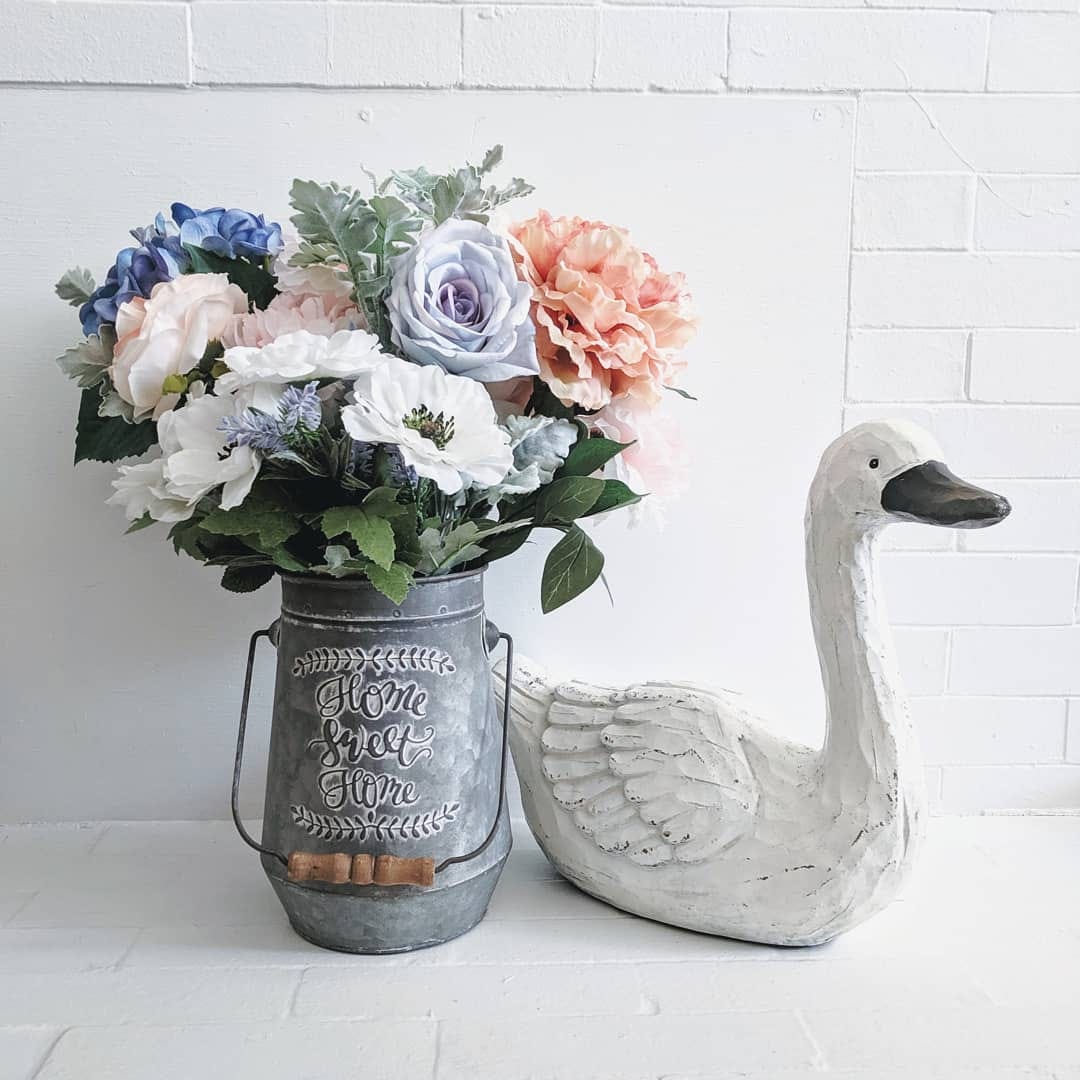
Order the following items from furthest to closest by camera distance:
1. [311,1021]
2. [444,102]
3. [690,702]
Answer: [444,102]
[690,702]
[311,1021]

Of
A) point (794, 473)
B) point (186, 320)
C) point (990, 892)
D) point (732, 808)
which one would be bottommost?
point (990, 892)

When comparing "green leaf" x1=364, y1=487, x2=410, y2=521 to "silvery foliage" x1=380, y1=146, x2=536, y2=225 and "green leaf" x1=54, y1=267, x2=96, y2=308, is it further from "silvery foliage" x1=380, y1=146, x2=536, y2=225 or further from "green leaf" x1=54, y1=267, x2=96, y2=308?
"green leaf" x1=54, y1=267, x2=96, y2=308

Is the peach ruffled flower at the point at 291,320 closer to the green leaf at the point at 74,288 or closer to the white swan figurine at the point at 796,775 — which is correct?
the green leaf at the point at 74,288

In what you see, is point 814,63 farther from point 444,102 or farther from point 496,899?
point 496,899

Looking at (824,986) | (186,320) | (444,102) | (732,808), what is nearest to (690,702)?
(732,808)

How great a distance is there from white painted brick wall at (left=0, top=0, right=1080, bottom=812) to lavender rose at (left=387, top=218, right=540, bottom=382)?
34 cm

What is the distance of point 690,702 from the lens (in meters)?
0.90

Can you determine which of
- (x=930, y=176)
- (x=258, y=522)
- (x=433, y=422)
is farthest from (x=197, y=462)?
(x=930, y=176)

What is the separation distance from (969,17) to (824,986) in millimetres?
873

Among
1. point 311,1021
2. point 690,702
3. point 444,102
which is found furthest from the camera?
point 444,102

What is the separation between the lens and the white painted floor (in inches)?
28.3

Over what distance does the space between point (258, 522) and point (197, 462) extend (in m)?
0.06

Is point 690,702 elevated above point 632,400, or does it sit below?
below

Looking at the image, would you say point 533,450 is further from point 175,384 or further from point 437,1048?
point 437,1048
